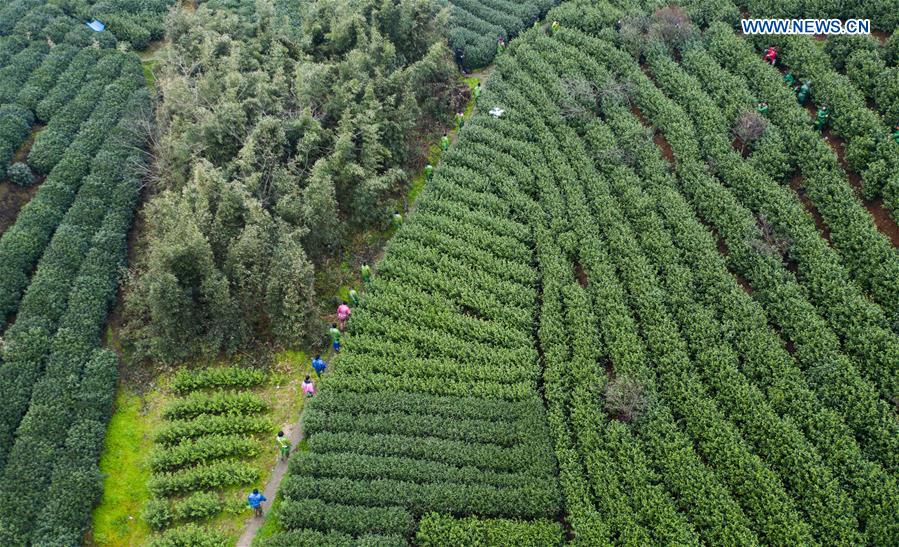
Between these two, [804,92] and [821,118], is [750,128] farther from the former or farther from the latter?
[804,92]

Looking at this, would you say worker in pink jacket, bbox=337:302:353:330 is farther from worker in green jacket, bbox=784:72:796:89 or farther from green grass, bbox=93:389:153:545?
worker in green jacket, bbox=784:72:796:89

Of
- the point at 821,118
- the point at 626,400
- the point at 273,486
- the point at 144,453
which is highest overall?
the point at 821,118

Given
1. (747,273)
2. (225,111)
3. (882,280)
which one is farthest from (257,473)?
(882,280)

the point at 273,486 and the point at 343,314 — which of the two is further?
the point at 343,314

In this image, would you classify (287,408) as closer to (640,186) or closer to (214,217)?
(214,217)

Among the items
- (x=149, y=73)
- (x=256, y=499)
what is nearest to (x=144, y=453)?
(x=256, y=499)
